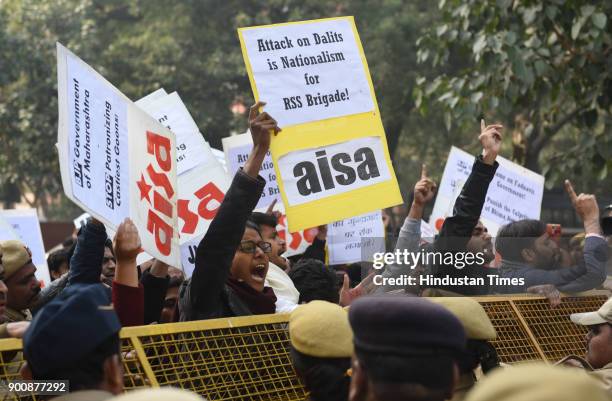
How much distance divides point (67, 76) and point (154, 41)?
18.1m

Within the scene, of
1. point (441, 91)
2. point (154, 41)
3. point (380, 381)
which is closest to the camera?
point (380, 381)

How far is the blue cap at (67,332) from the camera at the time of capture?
2.77 meters

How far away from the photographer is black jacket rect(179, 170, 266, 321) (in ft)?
14.5

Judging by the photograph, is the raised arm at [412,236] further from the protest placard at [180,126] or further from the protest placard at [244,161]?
the protest placard at [244,161]

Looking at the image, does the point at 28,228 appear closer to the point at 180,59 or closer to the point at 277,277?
the point at 277,277

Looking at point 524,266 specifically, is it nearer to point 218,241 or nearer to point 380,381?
point 218,241

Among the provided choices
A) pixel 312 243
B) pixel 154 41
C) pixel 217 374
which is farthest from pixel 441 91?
pixel 154 41

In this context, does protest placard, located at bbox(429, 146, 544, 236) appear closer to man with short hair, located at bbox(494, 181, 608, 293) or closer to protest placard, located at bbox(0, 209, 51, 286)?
man with short hair, located at bbox(494, 181, 608, 293)

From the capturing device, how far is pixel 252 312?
15.7 feet

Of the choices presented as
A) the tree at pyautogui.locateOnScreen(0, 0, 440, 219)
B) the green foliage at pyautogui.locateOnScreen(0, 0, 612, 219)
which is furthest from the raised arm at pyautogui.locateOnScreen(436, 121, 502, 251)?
the tree at pyautogui.locateOnScreen(0, 0, 440, 219)

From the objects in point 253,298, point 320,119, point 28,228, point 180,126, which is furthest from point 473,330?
point 28,228

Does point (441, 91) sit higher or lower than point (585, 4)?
lower

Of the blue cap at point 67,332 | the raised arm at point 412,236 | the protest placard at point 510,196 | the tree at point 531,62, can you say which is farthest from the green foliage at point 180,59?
the blue cap at point 67,332

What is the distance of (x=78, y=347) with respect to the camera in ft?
9.07
